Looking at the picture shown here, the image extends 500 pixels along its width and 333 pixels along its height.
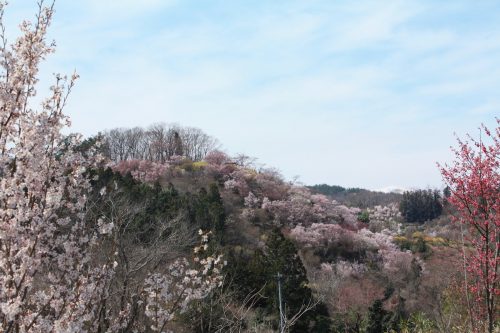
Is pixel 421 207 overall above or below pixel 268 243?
above

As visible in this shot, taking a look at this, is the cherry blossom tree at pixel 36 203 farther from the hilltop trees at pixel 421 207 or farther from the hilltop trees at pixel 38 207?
the hilltop trees at pixel 421 207

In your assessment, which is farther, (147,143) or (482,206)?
(147,143)

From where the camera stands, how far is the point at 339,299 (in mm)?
27047

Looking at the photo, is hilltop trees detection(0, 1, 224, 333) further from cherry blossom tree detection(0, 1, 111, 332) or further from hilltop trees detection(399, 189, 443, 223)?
hilltop trees detection(399, 189, 443, 223)

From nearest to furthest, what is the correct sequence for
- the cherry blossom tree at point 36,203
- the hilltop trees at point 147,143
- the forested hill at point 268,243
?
the cherry blossom tree at point 36,203
the forested hill at point 268,243
the hilltop trees at point 147,143

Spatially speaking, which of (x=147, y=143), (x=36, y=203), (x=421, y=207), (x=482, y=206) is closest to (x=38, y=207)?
(x=36, y=203)

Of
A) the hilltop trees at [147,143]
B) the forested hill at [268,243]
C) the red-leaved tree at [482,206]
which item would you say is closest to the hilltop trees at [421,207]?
the forested hill at [268,243]

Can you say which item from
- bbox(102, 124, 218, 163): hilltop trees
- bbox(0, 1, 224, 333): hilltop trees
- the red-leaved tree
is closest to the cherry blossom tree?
bbox(0, 1, 224, 333): hilltop trees

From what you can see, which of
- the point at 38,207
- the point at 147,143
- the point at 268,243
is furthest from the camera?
the point at 147,143

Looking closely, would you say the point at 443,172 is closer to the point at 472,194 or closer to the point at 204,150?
the point at 472,194

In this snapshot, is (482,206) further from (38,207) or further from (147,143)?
(147,143)

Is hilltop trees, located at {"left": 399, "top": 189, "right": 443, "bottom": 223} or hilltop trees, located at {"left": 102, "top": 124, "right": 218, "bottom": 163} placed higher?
hilltop trees, located at {"left": 102, "top": 124, "right": 218, "bottom": 163}

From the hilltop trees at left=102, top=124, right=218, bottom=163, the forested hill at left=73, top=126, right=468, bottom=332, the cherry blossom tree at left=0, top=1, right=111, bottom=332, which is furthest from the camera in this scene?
the hilltop trees at left=102, top=124, right=218, bottom=163

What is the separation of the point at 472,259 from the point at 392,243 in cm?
3839
